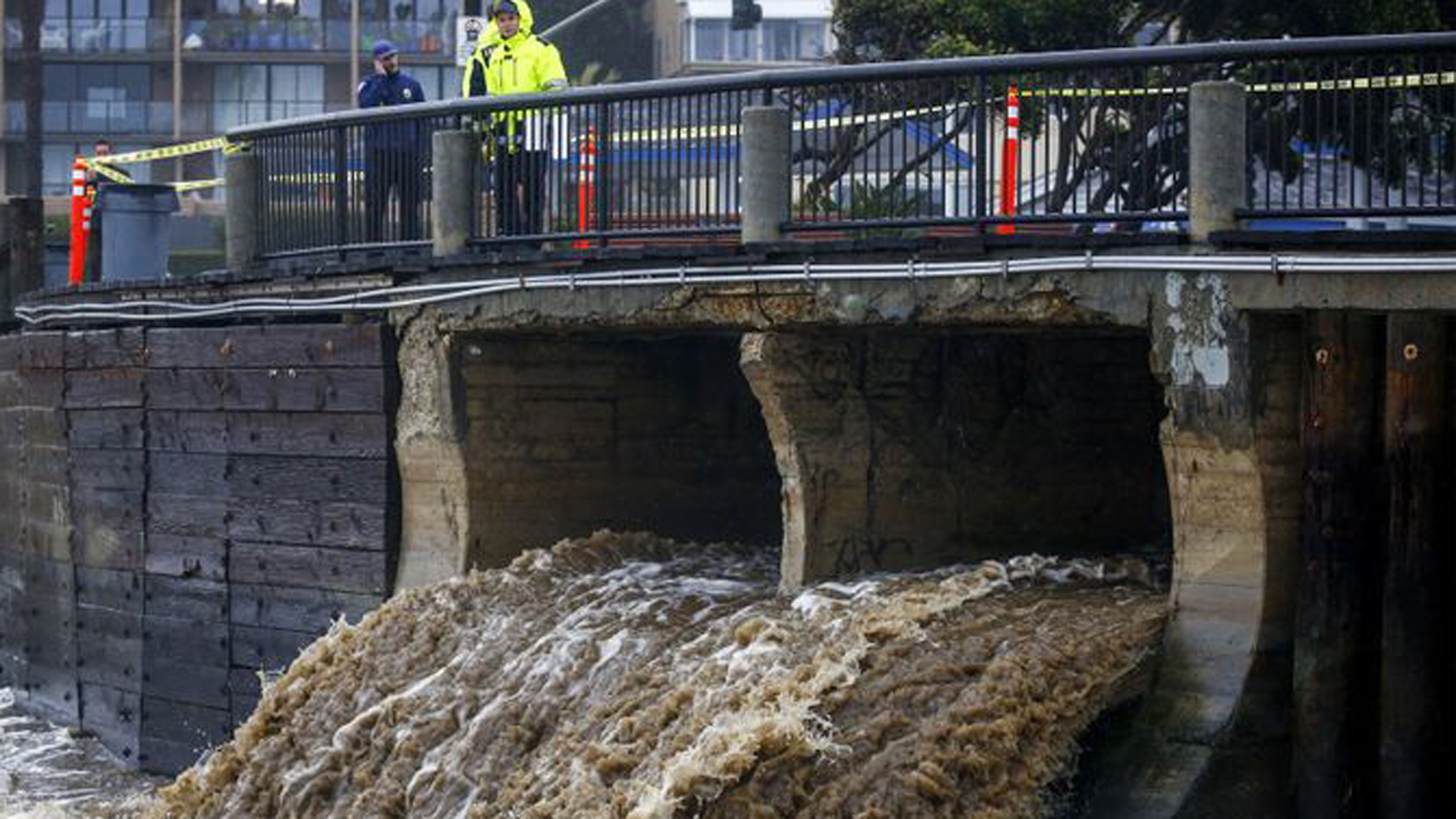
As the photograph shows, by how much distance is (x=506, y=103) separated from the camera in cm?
1695

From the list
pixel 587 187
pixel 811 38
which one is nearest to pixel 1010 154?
pixel 587 187

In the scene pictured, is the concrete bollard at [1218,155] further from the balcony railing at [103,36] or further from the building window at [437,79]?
Result: the balcony railing at [103,36]

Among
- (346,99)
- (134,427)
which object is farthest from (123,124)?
(134,427)

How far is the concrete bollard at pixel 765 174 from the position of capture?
49.6 ft

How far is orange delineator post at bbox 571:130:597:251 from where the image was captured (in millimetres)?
16500

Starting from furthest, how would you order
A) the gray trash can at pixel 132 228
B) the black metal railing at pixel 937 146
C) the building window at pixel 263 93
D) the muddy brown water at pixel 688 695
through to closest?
the building window at pixel 263 93 < the gray trash can at pixel 132 228 < the black metal railing at pixel 937 146 < the muddy brown water at pixel 688 695

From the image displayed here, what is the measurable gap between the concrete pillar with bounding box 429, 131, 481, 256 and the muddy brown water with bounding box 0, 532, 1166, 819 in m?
1.93

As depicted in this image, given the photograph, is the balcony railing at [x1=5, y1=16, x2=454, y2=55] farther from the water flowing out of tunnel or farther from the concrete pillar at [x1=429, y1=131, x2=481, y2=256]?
the water flowing out of tunnel

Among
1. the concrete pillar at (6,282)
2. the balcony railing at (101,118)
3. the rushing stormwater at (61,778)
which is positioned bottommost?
the rushing stormwater at (61,778)

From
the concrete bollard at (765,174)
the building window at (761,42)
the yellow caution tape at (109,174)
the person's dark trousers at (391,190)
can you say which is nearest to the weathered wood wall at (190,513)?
the person's dark trousers at (391,190)

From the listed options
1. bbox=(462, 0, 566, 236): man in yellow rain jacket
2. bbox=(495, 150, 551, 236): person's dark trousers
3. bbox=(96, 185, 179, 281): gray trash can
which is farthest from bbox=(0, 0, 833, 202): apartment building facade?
bbox=(495, 150, 551, 236): person's dark trousers

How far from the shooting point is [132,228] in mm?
22719

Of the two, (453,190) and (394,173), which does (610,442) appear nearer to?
(453,190)

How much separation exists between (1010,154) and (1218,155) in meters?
1.45
